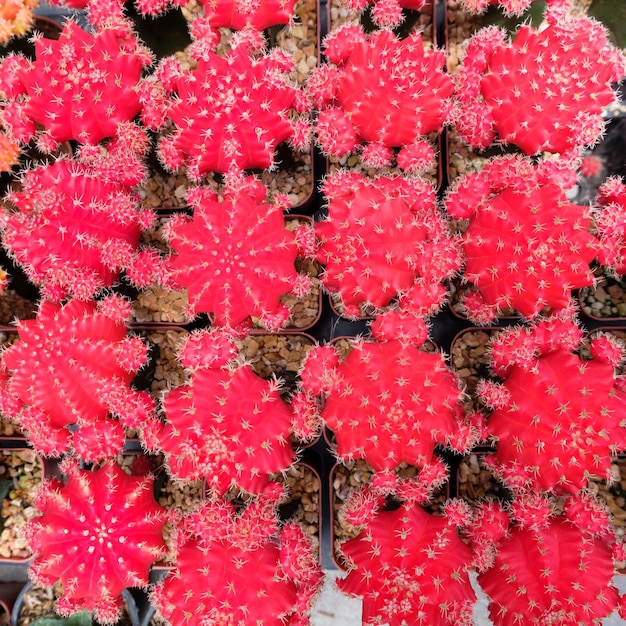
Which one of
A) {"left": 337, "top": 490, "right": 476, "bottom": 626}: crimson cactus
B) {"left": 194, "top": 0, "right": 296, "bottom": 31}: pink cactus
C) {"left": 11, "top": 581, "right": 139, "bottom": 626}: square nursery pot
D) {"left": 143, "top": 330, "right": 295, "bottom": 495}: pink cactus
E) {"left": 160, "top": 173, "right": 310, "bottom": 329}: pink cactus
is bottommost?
{"left": 11, "top": 581, "right": 139, "bottom": 626}: square nursery pot

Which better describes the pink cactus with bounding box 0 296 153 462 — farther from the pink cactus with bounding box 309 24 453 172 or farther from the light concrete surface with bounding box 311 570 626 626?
the light concrete surface with bounding box 311 570 626 626

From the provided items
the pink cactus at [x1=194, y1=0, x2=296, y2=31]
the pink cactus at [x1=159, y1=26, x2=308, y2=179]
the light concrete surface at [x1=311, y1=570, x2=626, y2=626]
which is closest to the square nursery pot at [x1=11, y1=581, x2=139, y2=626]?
the light concrete surface at [x1=311, y1=570, x2=626, y2=626]

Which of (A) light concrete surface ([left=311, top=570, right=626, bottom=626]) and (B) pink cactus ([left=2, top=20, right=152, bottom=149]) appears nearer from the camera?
(B) pink cactus ([left=2, top=20, right=152, bottom=149])

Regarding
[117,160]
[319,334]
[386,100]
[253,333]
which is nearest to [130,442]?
[253,333]

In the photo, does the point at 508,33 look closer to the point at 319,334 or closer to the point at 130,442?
the point at 319,334

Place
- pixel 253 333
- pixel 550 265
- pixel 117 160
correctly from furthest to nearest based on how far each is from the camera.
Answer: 1. pixel 253 333
2. pixel 117 160
3. pixel 550 265

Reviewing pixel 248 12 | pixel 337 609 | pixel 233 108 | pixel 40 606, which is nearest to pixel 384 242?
pixel 233 108

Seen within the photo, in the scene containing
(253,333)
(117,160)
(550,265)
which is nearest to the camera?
(550,265)
